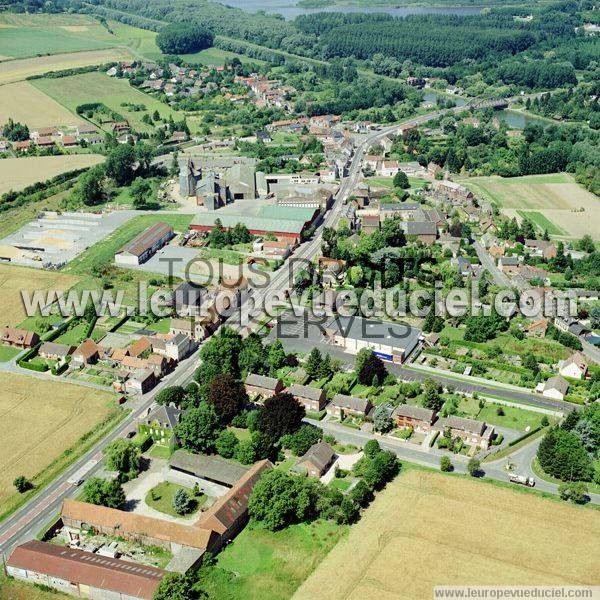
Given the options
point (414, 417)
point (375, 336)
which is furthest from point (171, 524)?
point (375, 336)

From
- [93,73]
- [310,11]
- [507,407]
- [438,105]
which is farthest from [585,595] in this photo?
[310,11]

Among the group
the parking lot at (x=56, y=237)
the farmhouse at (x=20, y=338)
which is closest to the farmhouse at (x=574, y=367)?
the farmhouse at (x=20, y=338)

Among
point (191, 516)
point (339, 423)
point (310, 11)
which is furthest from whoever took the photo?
point (310, 11)

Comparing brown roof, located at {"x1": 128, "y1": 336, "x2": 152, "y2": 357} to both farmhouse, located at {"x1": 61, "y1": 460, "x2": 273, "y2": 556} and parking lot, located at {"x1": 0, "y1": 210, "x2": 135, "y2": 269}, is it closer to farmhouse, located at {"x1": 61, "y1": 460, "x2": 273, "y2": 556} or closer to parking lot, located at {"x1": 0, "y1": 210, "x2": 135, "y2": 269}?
farmhouse, located at {"x1": 61, "y1": 460, "x2": 273, "y2": 556}

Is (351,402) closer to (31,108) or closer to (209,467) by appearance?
(209,467)

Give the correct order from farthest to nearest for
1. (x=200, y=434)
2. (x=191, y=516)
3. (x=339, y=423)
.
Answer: (x=339, y=423) < (x=200, y=434) < (x=191, y=516)

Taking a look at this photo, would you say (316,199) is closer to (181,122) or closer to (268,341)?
(268,341)
